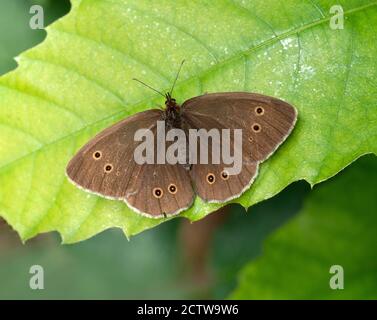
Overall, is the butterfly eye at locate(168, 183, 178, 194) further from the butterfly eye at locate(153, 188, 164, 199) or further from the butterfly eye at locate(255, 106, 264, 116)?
the butterfly eye at locate(255, 106, 264, 116)

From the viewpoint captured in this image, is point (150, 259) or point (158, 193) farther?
point (150, 259)

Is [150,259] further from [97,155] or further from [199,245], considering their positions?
[97,155]

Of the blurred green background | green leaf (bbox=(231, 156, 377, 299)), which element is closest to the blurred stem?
the blurred green background

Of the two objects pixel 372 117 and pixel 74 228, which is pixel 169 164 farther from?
pixel 372 117

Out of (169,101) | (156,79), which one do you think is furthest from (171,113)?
(156,79)

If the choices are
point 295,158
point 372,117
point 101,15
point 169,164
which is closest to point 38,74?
point 101,15
